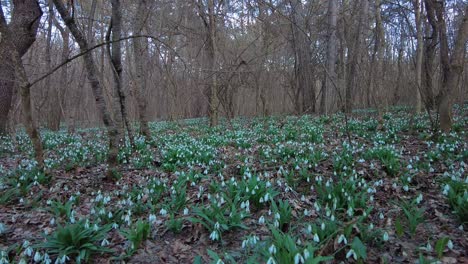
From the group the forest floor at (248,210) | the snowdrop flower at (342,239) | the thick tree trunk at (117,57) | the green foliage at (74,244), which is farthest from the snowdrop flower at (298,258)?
the thick tree trunk at (117,57)

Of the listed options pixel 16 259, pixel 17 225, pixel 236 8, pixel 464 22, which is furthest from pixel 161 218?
pixel 236 8

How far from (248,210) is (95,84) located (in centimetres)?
292

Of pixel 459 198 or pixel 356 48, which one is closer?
pixel 459 198

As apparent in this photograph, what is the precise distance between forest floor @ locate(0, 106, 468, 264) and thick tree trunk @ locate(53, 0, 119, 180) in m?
0.38

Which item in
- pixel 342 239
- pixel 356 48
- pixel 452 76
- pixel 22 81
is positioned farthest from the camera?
pixel 356 48

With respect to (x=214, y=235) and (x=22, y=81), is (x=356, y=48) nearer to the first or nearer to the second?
(x=214, y=235)

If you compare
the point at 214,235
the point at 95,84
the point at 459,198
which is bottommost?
the point at 214,235

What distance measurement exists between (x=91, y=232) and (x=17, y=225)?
1.27 metres

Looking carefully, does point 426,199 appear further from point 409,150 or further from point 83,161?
point 83,161

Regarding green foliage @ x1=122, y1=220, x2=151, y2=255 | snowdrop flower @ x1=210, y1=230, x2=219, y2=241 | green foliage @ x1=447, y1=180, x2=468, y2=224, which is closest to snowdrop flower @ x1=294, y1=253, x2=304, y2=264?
snowdrop flower @ x1=210, y1=230, x2=219, y2=241

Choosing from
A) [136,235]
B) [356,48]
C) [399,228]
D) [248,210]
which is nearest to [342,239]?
[399,228]

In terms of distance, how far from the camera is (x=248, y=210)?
3111 mm

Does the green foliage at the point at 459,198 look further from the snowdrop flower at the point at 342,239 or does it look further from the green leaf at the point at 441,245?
the snowdrop flower at the point at 342,239

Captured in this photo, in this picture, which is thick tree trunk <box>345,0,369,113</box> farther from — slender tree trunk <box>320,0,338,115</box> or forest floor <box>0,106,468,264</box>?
forest floor <box>0,106,468,264</box>
